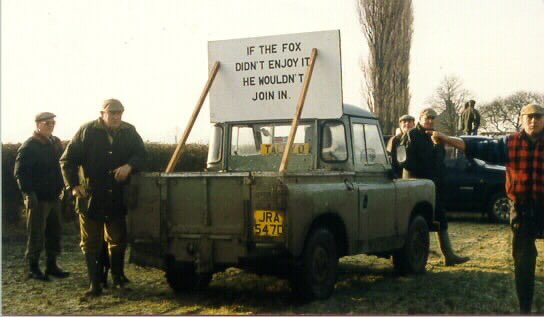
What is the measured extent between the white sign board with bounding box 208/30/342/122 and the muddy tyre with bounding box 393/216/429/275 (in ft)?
6.29

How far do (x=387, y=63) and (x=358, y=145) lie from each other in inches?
795

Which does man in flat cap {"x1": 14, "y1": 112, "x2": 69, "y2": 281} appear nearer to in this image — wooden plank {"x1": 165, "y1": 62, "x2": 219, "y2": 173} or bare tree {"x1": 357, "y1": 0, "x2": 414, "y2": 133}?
wooden plank {"x1": 165, "y1": 62, "x2": 219, "y2": 173}

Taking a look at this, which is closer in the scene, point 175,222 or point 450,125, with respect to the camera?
point 175,222

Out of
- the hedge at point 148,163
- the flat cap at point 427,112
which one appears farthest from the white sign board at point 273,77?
the hedge at point 148,163

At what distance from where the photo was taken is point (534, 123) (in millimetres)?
6543

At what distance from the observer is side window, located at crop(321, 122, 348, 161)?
8.39 m

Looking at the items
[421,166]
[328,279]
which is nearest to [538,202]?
[328,279]

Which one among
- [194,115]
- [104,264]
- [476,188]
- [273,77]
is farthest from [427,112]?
[476,188]

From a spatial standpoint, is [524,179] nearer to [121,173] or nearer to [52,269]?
[121,173]

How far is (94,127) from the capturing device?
793 cm

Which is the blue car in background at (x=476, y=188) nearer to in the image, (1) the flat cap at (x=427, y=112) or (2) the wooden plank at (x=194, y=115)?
(1) the flat cap at (x=427, y=112)

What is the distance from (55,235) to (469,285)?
15.7 ft

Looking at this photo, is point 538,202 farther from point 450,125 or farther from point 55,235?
point 450,125

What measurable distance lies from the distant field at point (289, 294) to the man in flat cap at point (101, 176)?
19.8 inches
